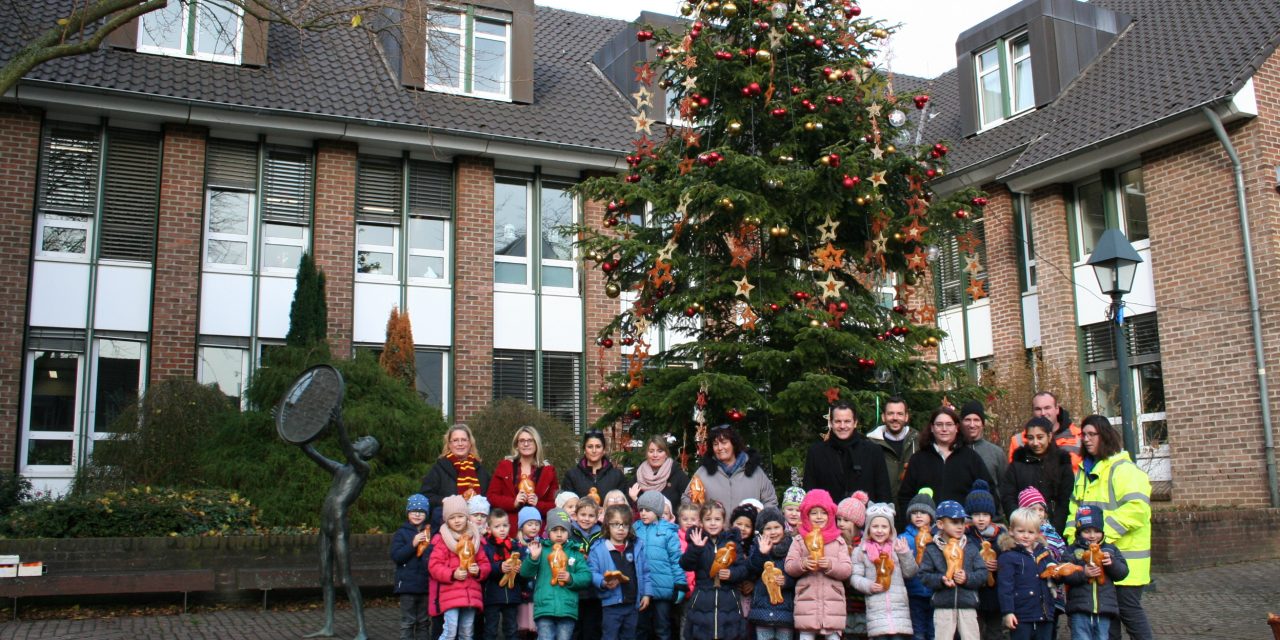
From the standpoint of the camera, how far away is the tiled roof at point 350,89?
17141 millimetres

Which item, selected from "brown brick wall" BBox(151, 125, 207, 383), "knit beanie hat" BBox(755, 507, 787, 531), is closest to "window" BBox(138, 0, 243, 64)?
"brown brick wall" BBox(151, 125, 207, 383)

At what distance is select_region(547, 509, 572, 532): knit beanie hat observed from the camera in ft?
26.9

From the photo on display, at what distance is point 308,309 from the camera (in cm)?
1684

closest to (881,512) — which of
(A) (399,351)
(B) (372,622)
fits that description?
(B) (372,622)

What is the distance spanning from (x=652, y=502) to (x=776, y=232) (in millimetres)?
3209

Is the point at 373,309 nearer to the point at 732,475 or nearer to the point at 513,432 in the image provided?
the point at 513,432

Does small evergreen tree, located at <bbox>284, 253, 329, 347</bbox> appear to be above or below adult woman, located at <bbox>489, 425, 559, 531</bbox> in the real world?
above

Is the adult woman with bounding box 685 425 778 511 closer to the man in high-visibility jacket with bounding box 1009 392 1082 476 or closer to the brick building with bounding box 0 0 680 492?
the man in high-visibility jacket with bounding box 1009 392 1082 476

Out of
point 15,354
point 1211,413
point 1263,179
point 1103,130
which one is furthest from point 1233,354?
point 15,354

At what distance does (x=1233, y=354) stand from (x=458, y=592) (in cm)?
1312

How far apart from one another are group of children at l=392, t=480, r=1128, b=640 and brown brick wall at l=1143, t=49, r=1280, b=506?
10532 millimetres

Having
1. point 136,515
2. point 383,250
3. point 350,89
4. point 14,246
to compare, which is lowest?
point 136,515

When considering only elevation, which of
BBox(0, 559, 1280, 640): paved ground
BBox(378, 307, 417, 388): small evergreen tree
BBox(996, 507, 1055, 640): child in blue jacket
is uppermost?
BBox(378, 307, 417, 388): small evergreen tree

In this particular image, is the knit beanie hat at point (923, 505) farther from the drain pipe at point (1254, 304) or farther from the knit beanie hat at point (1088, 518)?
the drain pipe at point (1254, 304)
